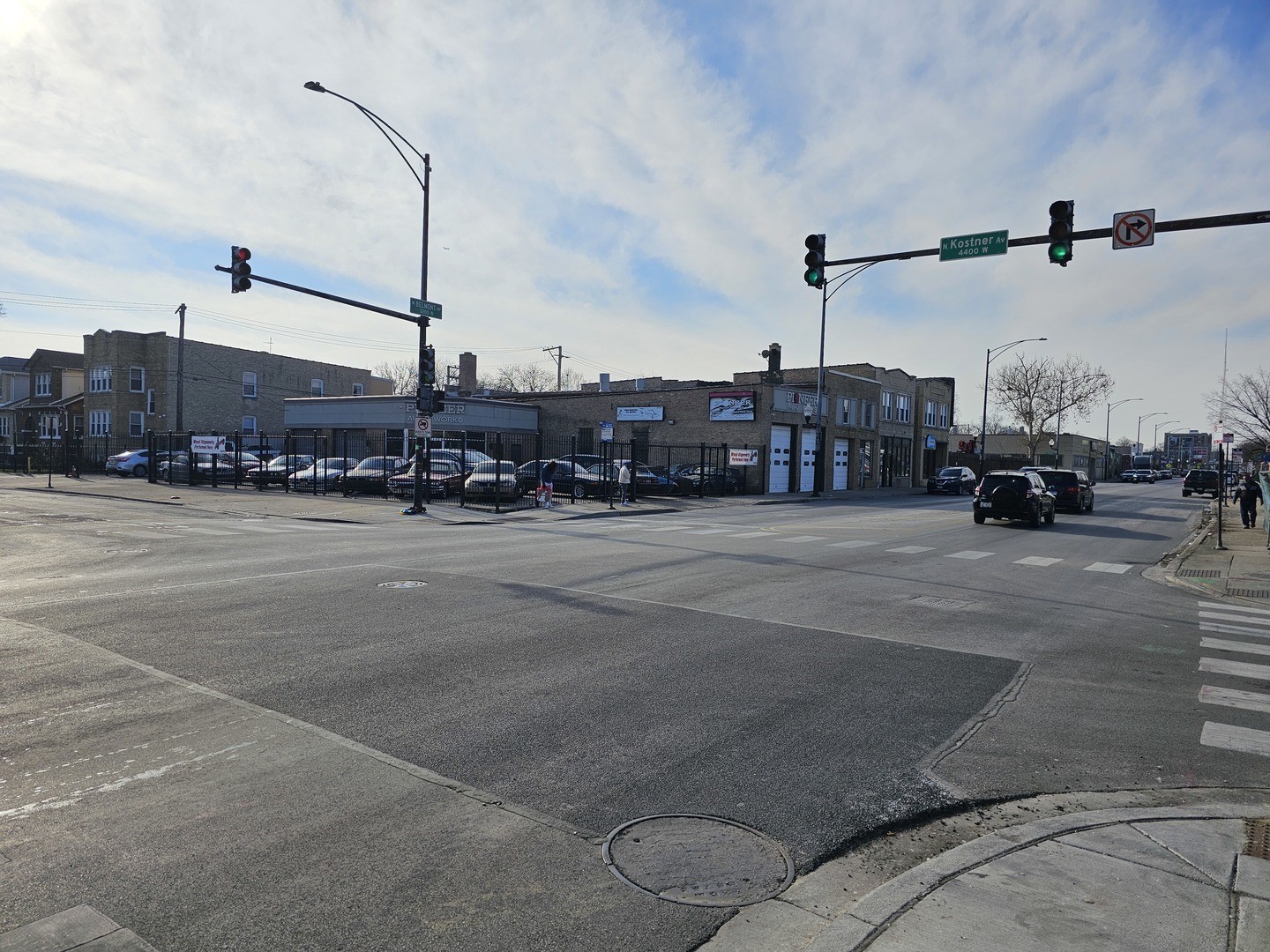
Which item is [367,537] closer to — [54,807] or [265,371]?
[54,807]

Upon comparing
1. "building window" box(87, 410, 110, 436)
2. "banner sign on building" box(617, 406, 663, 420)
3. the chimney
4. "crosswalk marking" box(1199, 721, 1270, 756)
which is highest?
the chimney

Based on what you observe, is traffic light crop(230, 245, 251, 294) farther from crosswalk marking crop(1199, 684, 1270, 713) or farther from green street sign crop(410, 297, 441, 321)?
crosswalk marking crop(1199, 684, 1270, 713)

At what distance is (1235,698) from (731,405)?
37188 mm

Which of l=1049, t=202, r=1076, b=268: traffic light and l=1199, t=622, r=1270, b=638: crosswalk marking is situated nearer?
l=1199, t=622, r=1270, b=638: crosswalk marking

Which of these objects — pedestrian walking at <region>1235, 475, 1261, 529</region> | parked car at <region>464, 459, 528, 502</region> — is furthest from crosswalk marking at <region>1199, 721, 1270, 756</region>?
pedestrian walking at <region>1235, 475, 1261, 529</region>

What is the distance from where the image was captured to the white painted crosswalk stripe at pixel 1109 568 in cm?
1551

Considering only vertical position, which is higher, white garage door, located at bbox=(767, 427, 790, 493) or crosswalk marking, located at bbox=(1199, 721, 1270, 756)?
white garage door, located at bbox=(767, 427, 790, 493)

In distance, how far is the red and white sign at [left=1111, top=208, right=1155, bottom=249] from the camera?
1339 centimetres

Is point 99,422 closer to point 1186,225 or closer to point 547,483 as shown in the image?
point 547,483

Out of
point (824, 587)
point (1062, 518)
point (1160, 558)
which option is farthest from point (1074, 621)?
point (1062, 518)

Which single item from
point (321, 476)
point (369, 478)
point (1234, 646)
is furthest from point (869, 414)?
point (1234, 646)

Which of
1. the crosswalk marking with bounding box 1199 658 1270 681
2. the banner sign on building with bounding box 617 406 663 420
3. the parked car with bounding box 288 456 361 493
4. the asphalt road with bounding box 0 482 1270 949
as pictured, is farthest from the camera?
the banner sign on building with bounding box 617 406 663 420

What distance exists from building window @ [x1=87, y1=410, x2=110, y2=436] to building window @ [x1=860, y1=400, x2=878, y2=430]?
50.8m

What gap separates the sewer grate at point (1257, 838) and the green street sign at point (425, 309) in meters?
22.5
